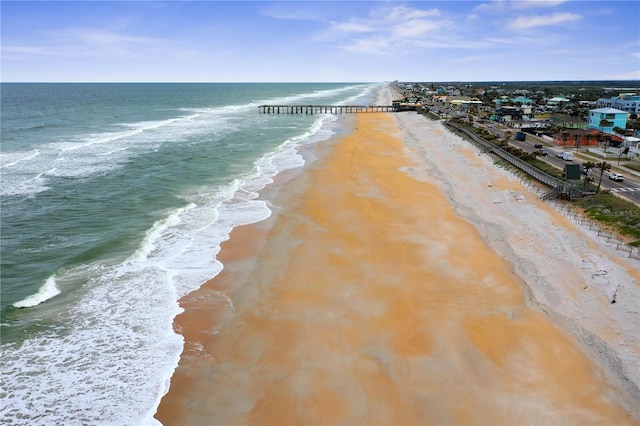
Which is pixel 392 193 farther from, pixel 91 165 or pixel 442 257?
pixel 91 165

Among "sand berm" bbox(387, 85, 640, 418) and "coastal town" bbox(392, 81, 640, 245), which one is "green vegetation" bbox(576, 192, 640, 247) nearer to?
"coastal town" bbox(392, 81, 640, 245)

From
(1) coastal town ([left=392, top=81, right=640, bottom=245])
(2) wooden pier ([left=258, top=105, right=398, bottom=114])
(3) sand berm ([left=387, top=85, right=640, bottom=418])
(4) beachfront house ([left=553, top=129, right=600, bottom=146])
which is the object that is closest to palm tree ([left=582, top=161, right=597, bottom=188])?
(1) coastal town ([left=392, top=81, right=640, bottom=245])

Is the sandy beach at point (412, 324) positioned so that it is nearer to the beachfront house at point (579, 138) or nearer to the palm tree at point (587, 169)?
the palm tree at point (587, 169)

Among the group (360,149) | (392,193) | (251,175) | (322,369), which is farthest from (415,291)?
(360,149)

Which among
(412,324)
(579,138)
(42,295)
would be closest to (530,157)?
(579,138)

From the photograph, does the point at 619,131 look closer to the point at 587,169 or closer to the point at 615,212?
the point at 587,169
